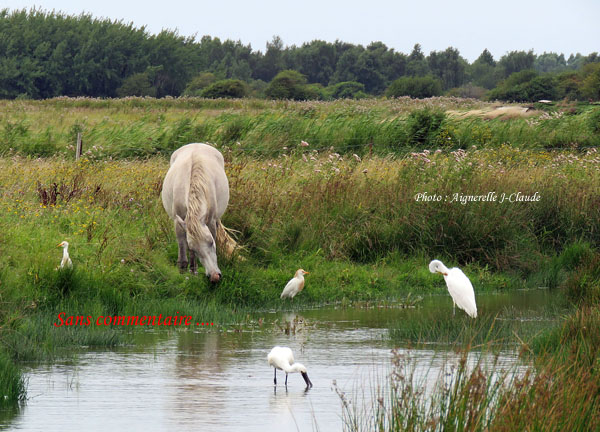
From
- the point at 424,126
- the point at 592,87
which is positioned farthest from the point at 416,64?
the point at 424,126

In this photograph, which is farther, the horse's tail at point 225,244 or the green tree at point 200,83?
the green tree at point 200,83

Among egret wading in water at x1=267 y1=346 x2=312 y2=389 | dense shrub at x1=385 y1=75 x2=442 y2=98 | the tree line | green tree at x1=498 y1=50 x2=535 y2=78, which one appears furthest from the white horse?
green tree at x1=498 y1=50 x2=535 y2=78

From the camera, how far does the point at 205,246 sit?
39.1ft

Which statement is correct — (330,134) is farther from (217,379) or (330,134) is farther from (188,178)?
(217,379)

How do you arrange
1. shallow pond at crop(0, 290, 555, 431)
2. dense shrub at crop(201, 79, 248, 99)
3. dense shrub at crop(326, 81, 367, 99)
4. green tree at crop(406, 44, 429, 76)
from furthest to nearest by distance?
green tree at crop(406, 44, 429, 76) < dense shrub at crop(326, 81, 367, 99) < dense shrub at crop(201, 79, 248, 99) < shallow pond at crop(0, 290, 555, 431)

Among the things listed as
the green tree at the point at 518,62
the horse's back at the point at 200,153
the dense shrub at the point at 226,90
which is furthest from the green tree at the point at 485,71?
the horse's back at the point at 200,153

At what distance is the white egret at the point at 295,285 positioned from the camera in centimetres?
1274

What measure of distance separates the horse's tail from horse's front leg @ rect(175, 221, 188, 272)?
0.52m

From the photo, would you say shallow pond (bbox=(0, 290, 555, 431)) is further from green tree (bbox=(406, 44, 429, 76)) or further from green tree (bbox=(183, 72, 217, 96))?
green tree (bbox=(406, 44, 429, 76))

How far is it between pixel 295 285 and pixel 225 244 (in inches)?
49.2

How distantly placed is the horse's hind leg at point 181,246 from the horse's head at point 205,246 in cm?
67

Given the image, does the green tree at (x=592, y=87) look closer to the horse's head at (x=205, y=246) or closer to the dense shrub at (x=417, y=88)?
the dense shrub at (x=417, y=88)

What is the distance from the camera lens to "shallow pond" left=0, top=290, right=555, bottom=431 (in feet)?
23.2

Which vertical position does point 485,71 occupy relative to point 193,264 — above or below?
above
